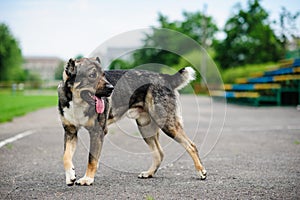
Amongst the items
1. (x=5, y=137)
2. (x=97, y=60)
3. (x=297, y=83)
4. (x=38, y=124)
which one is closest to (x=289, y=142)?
(x=97, y=60)

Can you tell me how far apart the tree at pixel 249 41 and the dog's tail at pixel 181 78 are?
38.4 metres

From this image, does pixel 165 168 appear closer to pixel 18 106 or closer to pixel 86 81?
pixel 86 81

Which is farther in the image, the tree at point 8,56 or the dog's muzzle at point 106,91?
the tree at point 8,56

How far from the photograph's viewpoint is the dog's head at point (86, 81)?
487cm

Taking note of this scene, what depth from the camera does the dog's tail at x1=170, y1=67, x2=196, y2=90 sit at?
18.8ft

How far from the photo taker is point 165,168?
243 inches

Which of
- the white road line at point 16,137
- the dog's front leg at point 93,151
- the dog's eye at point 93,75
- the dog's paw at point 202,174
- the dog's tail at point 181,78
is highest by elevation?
the dog's eye at point 93,75

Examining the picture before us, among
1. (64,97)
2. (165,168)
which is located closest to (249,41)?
(165,168)

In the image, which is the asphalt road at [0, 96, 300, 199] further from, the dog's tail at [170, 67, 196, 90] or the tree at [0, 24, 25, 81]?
the tree at [0, 24, 25, 81]

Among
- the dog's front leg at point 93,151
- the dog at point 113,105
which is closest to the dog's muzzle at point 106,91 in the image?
the dog at point 113,105

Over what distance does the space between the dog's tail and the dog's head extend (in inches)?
49.1

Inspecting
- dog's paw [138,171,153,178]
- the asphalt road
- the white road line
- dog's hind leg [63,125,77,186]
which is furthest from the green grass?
dog's paw [138,171,153,178]

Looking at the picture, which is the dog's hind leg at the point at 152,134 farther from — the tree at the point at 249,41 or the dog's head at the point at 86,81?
the tree at the point at 249,41

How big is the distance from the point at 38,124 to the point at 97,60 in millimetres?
8267
